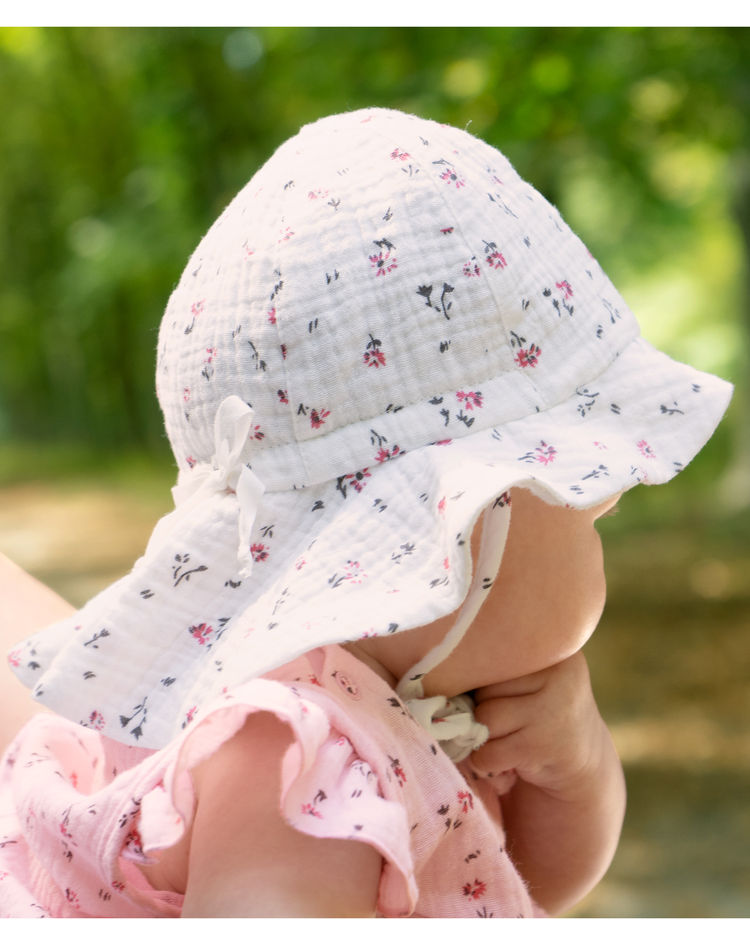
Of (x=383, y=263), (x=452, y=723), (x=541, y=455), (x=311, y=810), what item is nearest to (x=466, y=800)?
(x=452, y=723)

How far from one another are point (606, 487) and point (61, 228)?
7575 mm

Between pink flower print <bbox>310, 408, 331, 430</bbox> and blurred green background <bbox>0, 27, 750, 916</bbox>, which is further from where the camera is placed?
blurred green background <bbox>0, 27, 750, 916</bbox>

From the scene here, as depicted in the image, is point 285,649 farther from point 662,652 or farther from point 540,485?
point 662,652

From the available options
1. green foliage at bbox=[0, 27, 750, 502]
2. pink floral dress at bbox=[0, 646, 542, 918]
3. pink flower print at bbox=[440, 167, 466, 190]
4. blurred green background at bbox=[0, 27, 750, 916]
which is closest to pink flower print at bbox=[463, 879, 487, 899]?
pink floral dress at bbox=[0, 646, 542, 918]

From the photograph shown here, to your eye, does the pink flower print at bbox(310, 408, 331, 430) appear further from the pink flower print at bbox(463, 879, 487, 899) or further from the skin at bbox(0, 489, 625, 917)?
the pink flower print at bbox(463, 879, 487, 899)

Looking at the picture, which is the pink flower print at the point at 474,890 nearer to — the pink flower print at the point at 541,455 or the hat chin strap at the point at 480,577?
A: the hat chin strap at the point at 480,577

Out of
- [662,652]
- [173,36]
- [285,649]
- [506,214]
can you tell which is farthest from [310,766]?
[173,36]

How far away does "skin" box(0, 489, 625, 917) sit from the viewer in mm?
628

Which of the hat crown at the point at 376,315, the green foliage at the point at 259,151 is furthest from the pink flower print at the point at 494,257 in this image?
the green foliage at the point at 259,151

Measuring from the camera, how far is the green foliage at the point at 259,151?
336 centimetres

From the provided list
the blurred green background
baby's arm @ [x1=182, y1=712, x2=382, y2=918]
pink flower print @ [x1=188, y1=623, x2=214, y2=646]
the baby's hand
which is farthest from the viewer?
the blurred green background

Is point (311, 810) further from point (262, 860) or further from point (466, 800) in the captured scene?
point (466, 800)

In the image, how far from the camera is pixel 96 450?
25.3 ft

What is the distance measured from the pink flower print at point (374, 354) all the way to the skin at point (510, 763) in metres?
0.14
